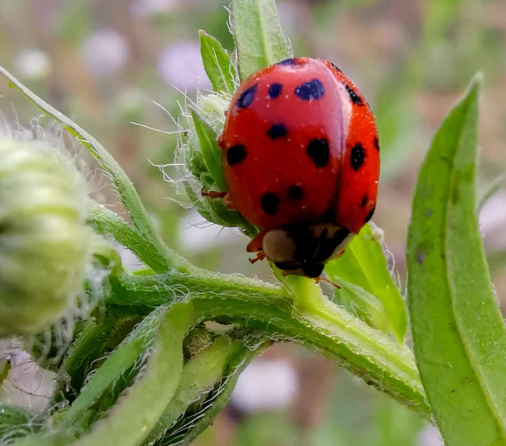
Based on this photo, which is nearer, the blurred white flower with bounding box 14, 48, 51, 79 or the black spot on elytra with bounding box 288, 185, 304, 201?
the black spot on elytra with bounding box 288, 185, 304, 201

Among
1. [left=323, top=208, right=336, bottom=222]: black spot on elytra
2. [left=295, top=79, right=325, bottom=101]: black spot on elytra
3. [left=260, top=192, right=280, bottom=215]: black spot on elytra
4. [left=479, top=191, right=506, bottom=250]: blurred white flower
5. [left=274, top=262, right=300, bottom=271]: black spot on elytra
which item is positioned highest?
[left=295, top=79, right=325, bottom=101]: black spot on elytra

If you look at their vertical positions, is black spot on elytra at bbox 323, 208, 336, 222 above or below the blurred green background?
above

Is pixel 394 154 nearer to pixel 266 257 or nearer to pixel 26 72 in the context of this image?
pixel 26 72

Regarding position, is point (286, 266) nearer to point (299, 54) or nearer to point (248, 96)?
point (248, 96)

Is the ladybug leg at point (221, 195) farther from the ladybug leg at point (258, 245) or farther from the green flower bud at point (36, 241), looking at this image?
the green flower bud at point (36, 241)

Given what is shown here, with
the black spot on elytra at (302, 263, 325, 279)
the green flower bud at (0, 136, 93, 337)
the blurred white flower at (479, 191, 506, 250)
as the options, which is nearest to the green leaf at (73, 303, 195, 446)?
the green flower bud at (0, 136, 93, 337)

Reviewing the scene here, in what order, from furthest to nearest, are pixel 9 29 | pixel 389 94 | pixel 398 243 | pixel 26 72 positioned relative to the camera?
1. pixel 9 29
2. pixel 398 243
3. pixel 389 94
4. pixel 26 72

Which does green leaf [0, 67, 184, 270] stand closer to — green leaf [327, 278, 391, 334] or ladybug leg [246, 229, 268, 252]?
ladybug leg [246, 229, 268, 252]

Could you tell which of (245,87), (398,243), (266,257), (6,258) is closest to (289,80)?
(245,87)
